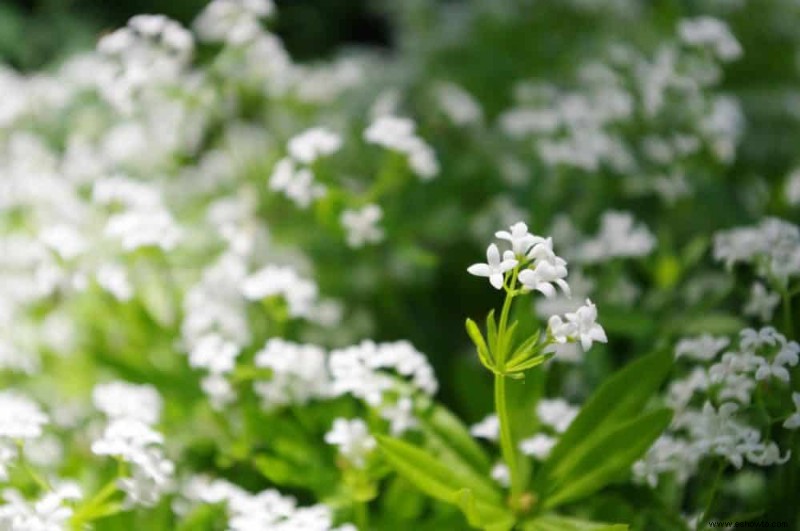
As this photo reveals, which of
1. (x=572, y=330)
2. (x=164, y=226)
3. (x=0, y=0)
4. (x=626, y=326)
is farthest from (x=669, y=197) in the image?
(x=0, y=0)

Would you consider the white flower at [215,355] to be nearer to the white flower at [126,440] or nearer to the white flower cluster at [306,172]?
the white flower at [126,440]

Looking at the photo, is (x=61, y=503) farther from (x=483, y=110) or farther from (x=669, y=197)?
(x=483, y=110)

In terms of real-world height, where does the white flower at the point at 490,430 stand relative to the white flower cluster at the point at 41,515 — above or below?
above

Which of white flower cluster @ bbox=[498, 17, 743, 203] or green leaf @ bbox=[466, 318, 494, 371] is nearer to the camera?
green leaf @ bbox=[466, 318, 494, 371]

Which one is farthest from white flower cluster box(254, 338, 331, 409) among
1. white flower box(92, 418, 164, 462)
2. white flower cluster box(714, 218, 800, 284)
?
white flower cluster box(714, 218, 800, 284)

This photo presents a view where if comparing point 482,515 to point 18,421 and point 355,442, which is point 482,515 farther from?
point 18,421

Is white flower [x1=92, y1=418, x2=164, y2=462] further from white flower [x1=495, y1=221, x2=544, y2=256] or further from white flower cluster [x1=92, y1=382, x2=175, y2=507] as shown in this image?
white flower [x1=495, y1=221, x2=544, y2=256]

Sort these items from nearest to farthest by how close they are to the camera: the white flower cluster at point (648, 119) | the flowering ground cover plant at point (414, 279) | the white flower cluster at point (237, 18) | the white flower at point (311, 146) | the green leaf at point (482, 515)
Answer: the green leaf at point (482, 515)
the flowering ground cover plant at point (414, 279)
the white flower at point (311, 146)
the white flower cluster at point (237, 18)
the white flower cluster at point (648, 119)

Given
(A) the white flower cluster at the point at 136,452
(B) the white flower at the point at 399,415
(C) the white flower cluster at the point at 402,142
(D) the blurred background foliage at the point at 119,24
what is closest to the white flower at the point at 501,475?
(B) the white flower at the point at 399,415
